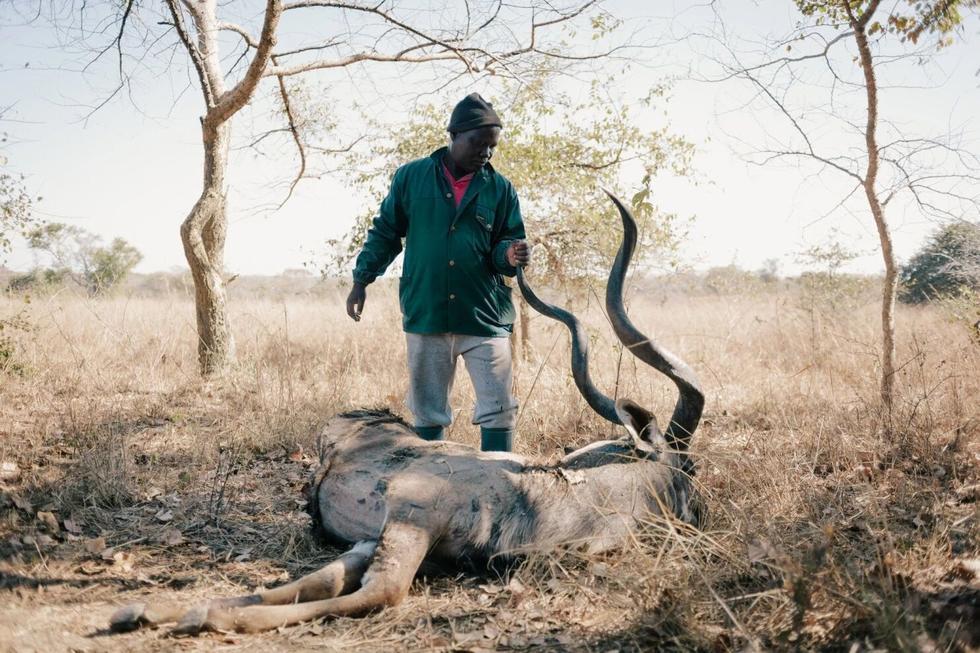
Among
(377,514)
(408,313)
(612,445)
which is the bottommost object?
(377,514)

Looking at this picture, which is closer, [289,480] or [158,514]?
[158,514]

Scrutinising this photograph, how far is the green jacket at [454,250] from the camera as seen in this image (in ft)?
11.7

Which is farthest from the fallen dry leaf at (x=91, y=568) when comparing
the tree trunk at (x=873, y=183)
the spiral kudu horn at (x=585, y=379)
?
the tree trunk at (x=873, y=183)

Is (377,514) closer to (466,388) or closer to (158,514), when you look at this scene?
(158,514)

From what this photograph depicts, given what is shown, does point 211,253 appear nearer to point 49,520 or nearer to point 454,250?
point 49,520

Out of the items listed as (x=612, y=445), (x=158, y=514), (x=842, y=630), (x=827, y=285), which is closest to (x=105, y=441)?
(x=158, y=514)

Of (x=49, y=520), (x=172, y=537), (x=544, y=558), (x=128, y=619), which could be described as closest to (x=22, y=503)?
(x=49, y=520)

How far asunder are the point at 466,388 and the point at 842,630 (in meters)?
4.21

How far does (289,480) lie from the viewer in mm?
4246

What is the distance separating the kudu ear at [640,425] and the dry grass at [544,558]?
1.32 feet

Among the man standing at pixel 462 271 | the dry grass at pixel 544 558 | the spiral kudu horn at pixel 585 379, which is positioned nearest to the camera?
the dry grass at pixel 544 558

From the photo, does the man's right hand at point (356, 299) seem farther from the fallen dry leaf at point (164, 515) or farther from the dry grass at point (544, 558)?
the fallen dry leaf at point (164, 515)

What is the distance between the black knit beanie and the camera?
3455mm

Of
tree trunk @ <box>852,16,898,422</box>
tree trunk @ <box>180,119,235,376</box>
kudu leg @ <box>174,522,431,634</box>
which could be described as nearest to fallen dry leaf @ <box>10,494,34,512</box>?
kudu leg @ <box>174,522,431,634</box>
